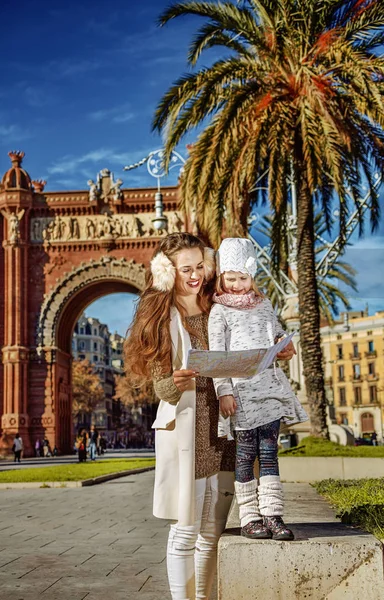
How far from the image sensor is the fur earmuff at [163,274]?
3764 mm

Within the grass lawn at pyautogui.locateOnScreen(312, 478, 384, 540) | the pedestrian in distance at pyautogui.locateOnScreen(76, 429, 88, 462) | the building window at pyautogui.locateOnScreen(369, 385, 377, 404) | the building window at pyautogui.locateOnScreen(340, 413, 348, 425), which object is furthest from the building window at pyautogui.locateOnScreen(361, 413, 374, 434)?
the grass lawn at pyautogui.locateOnScreen(312, 478, 384, 540)

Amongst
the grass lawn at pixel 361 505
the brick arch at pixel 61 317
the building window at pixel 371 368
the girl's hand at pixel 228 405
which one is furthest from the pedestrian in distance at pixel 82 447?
the building window at pixel 371 368

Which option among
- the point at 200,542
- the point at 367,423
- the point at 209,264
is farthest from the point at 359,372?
the point at 200,542

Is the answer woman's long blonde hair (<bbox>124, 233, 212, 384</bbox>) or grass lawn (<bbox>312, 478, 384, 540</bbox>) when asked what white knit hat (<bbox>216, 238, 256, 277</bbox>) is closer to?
woman's long blonde hair (<bbox>124, 233, 212, 384</bbox>)

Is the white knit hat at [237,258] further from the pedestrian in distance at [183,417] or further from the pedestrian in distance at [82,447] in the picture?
the pedestrian in distance at [82,447]

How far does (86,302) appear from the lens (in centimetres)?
3588

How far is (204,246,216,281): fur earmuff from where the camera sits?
387 centimetres

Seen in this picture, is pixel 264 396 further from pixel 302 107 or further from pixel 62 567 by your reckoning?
pixel 302 107

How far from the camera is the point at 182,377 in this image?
11.4 feet

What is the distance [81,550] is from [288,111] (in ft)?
25.5

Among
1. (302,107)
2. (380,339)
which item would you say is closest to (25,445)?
(302,107)

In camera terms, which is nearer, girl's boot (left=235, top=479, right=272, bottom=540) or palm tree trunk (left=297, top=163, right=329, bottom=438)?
girl's boot (left=235, top=479, right=272, bottom=540)

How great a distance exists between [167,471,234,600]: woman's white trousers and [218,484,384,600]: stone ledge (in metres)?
0.25

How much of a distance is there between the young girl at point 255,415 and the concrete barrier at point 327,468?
807 cm
